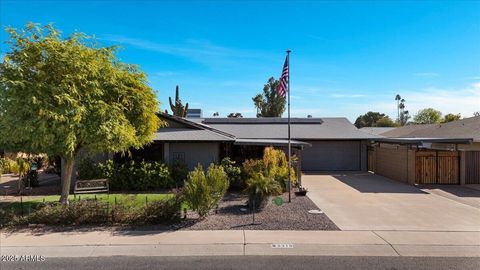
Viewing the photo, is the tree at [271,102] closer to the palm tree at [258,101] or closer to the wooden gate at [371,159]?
the palm tree at [258,101]

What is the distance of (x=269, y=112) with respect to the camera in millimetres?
54469

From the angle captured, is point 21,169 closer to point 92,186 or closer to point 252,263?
point 92,186

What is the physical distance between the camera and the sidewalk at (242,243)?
290 inches

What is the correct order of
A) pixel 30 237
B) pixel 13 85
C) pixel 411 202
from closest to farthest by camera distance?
pixel 30 237, pixel 13 85, pixel 411 202

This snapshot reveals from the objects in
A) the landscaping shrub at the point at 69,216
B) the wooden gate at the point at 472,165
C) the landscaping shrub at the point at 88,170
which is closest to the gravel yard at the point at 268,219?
the landscaping shrub at the point at 69,216

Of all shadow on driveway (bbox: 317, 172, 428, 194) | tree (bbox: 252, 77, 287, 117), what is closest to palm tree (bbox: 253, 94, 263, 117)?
tree (bbox: 252, 77, 287, 117)

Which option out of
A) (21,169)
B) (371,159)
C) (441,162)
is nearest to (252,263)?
(21,169)

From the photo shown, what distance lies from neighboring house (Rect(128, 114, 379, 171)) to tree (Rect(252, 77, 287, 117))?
22.2 meters

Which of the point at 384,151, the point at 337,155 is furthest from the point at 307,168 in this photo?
the point at 384,151

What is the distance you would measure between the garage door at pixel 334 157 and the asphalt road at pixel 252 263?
19423mm

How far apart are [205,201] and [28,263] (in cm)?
462

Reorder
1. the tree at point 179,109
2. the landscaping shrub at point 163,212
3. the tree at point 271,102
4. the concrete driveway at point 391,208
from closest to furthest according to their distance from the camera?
the landscaping shrub at point 163,212, the concrete driveway at point 391,208, the tree at point 179,109, the tree at point 271,102

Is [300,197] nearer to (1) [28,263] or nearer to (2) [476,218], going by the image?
(2) [476,218]

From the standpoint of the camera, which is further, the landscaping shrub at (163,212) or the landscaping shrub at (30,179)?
the landscaping shrub at (30,179)
